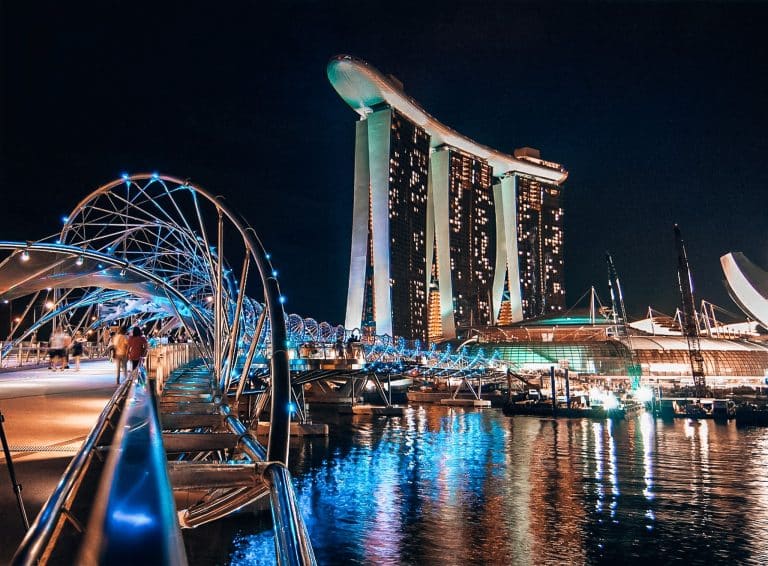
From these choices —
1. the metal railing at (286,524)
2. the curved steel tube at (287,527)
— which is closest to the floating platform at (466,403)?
the metal railing at (286,524)

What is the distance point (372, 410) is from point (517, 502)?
1781 inches

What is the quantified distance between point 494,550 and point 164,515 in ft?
61.5

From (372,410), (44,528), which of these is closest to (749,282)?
(372,410)

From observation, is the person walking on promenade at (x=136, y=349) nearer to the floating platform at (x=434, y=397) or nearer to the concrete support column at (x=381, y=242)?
the floating platform at (x=434, y=397)

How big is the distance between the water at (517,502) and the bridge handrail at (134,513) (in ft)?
46.2

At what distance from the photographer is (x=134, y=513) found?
457 cm

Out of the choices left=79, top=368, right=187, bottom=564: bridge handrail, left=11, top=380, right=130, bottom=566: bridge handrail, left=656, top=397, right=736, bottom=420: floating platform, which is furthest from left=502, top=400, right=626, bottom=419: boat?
A: left=11, top=380, right=130, bottom=566: bridge handrail

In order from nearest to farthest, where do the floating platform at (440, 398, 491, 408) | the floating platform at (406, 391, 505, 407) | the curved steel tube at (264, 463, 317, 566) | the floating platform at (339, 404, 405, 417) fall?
the curved steel tube at (264, 463, 317, 566) → the floating platform at (339, 404, 405, 417) → the floating platform at (440, 398, 491, 408) → the floating platform at (406, 391, 505, 407)

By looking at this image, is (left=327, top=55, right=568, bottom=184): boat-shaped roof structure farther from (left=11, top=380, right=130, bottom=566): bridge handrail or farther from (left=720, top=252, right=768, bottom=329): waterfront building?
(left=11, top=380, right=130, bottom=566): bridge handrail

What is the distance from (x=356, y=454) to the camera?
136 feet

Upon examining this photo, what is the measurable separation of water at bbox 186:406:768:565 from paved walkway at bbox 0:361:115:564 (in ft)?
21.7

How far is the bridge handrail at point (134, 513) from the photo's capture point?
375 centimetres

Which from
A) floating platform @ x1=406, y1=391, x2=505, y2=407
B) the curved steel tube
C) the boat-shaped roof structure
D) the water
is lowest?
Result: the water

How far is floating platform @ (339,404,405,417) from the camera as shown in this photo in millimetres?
71375
